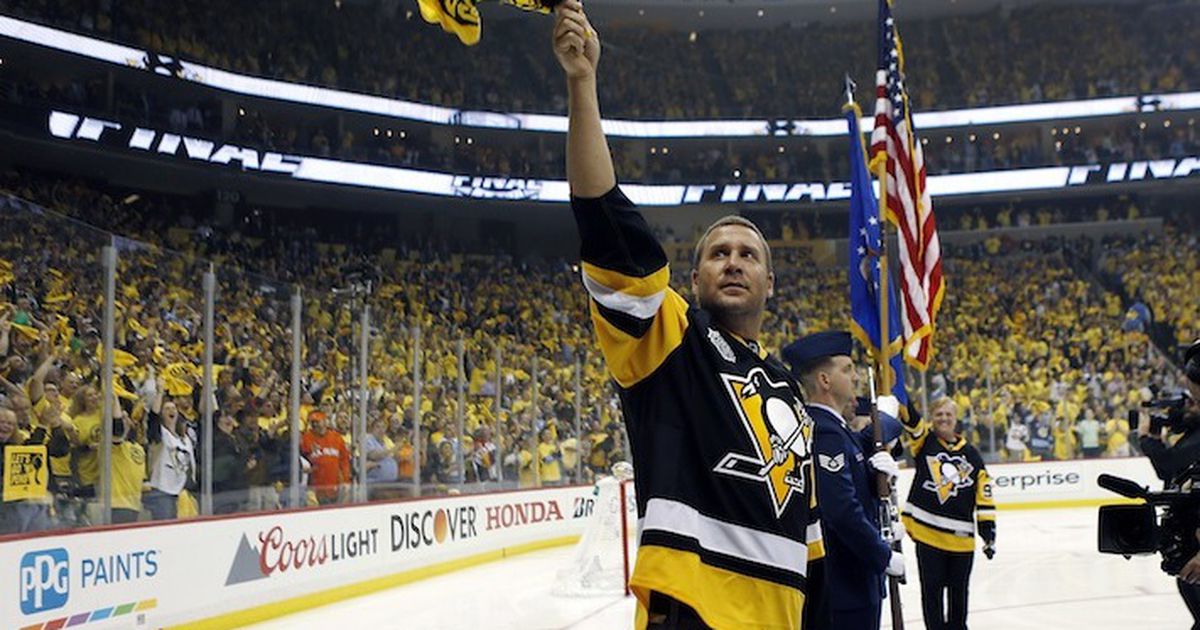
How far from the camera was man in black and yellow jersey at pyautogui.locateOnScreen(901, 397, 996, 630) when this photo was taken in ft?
26.8

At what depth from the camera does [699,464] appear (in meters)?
2.65

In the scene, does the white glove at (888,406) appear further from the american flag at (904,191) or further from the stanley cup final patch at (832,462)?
the stanley cup final patch at (832,462)

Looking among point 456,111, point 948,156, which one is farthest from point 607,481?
point 948,156

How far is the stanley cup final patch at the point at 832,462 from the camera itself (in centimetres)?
477

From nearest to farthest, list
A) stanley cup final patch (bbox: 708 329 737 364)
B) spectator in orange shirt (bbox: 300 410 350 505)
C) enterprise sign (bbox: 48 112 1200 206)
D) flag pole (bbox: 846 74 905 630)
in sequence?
stanley cup final patch (bbox: 708 329 737 364) < flag pole (bbox: 846 74 905 630) < spectator in orange shirt (bbox: 300 410 350 505) < enterprise sign (bbox: 48 112 1200 206)

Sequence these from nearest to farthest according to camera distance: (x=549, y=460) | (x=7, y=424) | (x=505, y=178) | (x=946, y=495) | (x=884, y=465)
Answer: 1. (x=884, y=465)
2. (x=7, y=424)
3. (x=946, y=495)
4. (x=549, y=460)
5. (x=505, y=178)

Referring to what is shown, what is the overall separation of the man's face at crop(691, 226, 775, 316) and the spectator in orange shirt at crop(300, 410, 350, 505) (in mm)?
10590

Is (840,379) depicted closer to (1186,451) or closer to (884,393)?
(1186,451)

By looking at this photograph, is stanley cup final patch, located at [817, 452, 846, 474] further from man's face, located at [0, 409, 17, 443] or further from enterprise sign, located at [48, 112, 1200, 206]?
enterprise sign, located at [48, 112, 1200, 206]

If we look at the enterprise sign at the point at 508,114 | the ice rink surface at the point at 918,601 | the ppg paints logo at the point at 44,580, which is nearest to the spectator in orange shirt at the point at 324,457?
the ice rink surface at the point at 918,601

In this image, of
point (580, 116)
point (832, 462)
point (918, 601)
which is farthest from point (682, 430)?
point (918, 601)

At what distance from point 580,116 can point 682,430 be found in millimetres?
719

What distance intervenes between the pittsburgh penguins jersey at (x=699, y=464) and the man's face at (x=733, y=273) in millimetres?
142

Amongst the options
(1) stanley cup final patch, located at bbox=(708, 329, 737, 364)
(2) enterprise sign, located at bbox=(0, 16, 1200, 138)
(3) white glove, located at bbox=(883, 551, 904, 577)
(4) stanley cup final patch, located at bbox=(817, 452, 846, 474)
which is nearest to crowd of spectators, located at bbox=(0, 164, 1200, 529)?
(3) white glove, located at bbox=(883, 551, 904, 577)
